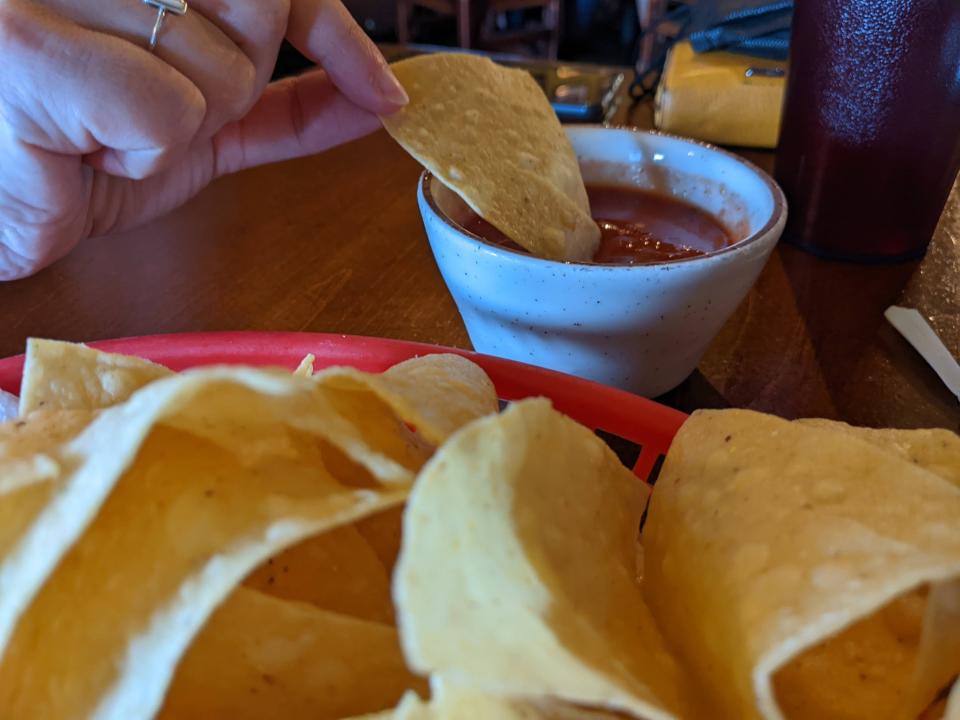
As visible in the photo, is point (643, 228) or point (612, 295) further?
point (643, 228)

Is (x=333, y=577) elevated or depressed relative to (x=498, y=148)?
depressed

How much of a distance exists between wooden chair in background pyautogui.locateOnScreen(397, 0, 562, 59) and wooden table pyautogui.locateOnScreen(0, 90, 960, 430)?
3.29 meters

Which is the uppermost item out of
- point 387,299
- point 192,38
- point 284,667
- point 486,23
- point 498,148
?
point 192,38

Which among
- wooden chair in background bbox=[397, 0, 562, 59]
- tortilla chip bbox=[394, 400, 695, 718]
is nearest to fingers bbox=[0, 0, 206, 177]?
tortilla chip bbox=[394, 400, 695, 718]

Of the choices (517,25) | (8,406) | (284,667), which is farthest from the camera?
(517,25)

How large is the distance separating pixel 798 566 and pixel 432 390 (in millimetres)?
214

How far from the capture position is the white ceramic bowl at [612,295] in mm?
660

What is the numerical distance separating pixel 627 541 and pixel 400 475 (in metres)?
0.17

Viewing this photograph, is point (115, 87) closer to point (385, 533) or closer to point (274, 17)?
point (274, 17)

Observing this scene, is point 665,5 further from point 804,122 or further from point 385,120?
point 385,120

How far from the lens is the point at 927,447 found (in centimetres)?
50

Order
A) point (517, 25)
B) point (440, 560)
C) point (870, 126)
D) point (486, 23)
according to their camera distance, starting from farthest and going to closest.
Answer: point (517, 25), point (486, 23), point (870, 126), point (440, 560)

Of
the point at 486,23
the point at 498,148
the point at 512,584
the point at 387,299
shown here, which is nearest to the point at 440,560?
the point at 512,584

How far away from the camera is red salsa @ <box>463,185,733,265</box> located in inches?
31.4
